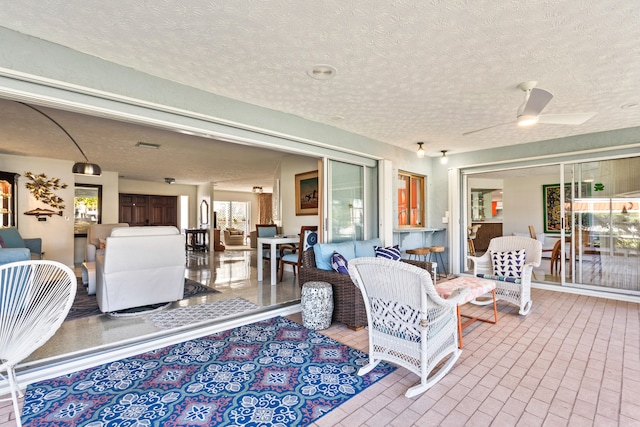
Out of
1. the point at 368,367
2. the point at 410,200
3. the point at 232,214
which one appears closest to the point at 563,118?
the point at 368,367

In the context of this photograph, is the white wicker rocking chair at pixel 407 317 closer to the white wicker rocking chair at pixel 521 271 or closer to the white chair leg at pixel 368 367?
the white chair leg at pixel 368 367

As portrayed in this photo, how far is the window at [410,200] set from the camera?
6.10 m

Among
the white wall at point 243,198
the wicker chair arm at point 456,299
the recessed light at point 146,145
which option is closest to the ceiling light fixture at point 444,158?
the wicker chair arm at point 456,299

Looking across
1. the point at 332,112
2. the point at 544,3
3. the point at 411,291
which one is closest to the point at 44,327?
the point at 411,291

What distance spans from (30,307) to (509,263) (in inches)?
189

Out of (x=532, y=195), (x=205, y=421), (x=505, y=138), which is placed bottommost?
(x=205, y=421)

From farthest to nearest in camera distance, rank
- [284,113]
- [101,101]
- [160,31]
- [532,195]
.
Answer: [532,195] → [284,113] → [101,101] → [160,31]

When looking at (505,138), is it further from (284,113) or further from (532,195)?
(532,195)

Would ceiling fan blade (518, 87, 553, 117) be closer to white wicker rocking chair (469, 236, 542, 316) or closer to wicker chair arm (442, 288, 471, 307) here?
wicker chair arm (442, 288, 471, 307)

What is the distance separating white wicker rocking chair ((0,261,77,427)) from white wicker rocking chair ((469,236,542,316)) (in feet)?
14.4

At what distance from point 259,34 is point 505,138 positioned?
14.5ft

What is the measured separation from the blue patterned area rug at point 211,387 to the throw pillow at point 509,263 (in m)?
2.54

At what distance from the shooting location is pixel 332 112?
12.3 feet

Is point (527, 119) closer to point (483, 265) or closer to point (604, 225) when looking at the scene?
point (483, 265)
